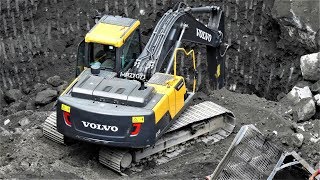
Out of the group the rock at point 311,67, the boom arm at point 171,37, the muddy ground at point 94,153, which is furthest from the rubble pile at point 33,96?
the rock at point 311,67

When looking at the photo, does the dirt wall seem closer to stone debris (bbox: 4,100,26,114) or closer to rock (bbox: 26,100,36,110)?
stone debris (bbox: 4,100,26,114)

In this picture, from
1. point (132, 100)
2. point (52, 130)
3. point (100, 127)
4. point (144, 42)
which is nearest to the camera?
point (100, 127)

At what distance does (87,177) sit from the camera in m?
10.9

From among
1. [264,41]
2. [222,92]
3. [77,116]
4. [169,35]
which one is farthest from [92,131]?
[264,41]

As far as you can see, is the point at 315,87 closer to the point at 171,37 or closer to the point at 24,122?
the point at 171,37

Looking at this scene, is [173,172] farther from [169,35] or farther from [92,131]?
[169,35]

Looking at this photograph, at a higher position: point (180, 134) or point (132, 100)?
point (132, 100)

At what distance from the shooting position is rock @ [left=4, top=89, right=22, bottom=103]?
15.4m

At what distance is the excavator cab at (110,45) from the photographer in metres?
11.6

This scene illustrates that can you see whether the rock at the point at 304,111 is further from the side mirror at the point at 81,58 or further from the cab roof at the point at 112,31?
the side mirror at the point at 81,58

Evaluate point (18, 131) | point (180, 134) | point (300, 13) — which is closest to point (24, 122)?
point (18, 131)

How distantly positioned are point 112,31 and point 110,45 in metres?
0.30

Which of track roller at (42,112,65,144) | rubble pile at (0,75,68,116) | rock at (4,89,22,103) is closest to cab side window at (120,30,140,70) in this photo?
track roller at (42,112,65,144)

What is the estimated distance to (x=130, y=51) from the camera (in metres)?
12.1
